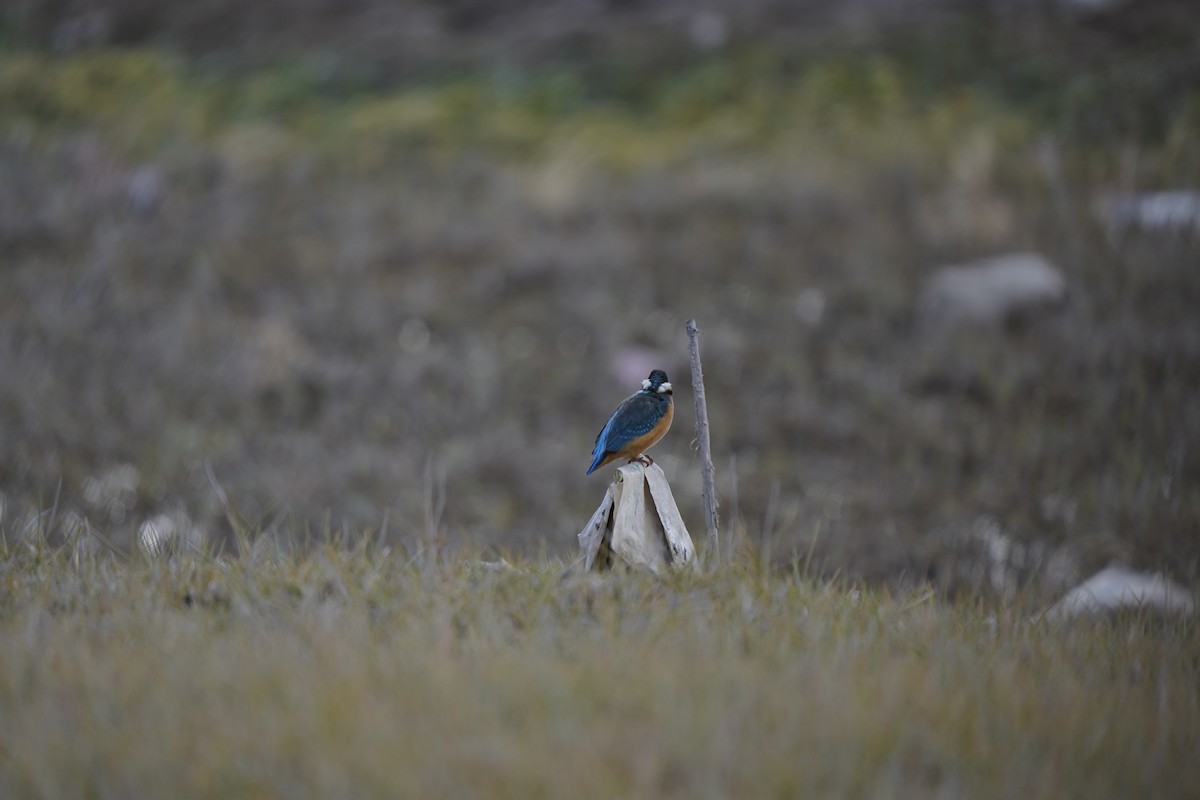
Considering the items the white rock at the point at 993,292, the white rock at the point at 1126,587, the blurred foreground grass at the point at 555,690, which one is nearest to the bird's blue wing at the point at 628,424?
the blurred foreground grass at the point at 555,690

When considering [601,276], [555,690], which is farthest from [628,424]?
[601,276]

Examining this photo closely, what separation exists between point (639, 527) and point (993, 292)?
277 inches

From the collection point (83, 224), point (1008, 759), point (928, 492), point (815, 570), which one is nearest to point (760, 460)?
point (928, 492)

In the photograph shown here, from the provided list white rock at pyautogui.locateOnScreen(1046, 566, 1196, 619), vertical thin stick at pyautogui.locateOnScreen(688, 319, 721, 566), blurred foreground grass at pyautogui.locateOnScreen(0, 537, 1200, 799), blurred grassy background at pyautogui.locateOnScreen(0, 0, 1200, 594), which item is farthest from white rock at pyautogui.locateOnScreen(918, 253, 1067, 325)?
vertical thin stick at pyautogui.locateOnScreen(688, 319, 721, 566)

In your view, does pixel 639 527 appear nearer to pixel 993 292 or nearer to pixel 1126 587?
pixel 1126 587

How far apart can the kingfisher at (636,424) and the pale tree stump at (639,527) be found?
121 mm

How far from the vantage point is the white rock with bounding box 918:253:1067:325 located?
942 centimetres

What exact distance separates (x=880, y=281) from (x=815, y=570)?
6448 millimetres

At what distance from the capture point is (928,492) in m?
7.68

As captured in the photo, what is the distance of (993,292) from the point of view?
9.47 metres

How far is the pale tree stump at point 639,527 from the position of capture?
3441mm

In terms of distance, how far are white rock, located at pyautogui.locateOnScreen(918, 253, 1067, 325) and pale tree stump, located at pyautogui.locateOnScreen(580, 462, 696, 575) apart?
6.71m

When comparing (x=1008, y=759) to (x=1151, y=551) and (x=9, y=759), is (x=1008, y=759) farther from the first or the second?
(x=1151, y=551)

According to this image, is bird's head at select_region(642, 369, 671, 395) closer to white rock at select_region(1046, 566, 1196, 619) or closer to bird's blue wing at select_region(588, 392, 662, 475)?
bird's blue wing at select_region(588, 392, 662, 475)
